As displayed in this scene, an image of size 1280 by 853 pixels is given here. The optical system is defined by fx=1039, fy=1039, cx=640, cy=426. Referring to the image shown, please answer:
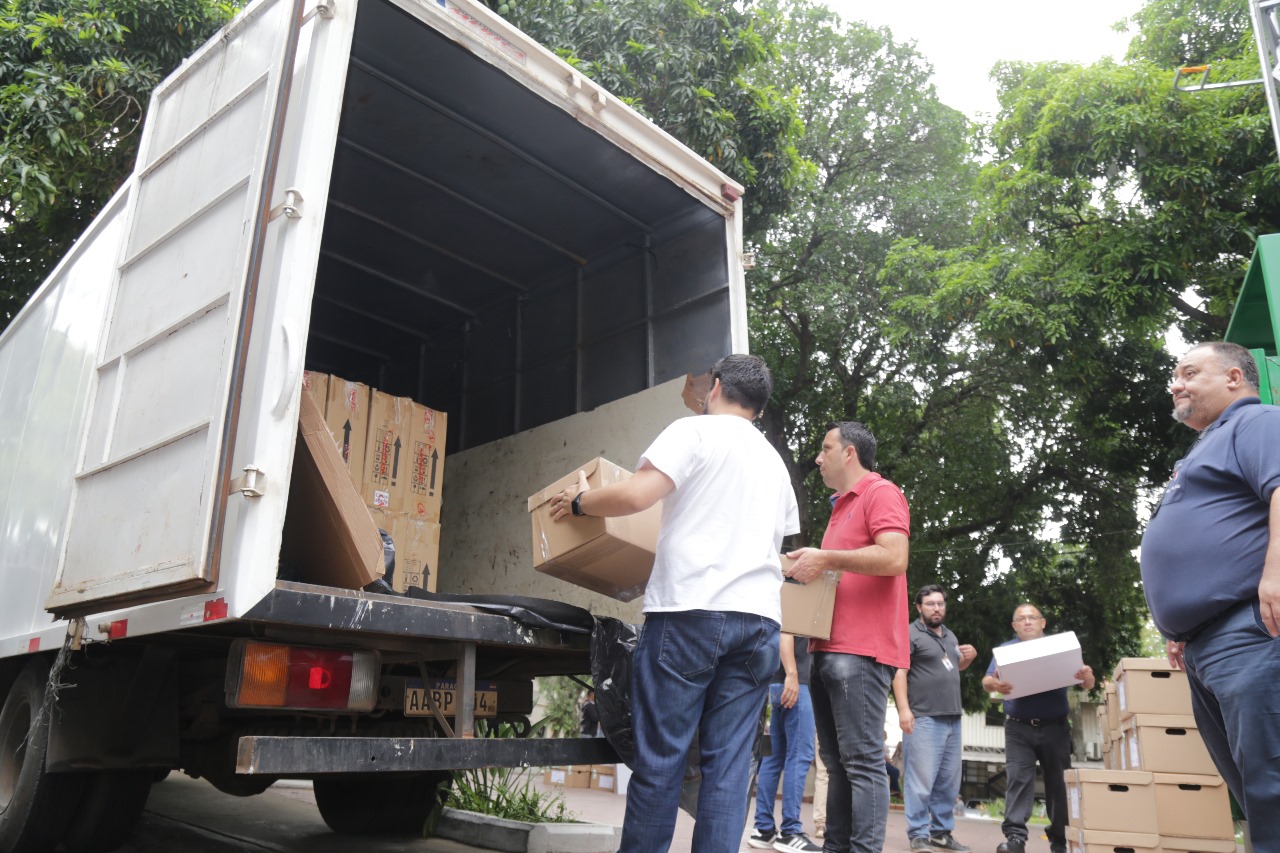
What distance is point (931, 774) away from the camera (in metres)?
6.54

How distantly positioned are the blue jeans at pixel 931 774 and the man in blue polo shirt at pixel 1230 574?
358cm

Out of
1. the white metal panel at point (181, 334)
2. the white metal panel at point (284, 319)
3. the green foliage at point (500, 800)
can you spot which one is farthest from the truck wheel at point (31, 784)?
the green foliage at point (500, 800)

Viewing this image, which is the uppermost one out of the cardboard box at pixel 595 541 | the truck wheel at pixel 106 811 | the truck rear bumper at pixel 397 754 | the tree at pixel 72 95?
the tree at pixel 72 95

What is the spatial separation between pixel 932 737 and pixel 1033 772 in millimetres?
620

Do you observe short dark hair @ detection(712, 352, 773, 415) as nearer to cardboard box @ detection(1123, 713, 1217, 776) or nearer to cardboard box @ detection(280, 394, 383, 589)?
cardboard box @ detection(280, 394, 383, 589)

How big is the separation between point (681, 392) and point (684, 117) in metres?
5.63

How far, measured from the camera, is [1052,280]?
12.0m

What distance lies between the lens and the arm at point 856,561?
358 centimetres

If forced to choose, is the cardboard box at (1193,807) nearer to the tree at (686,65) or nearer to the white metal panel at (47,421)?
the white metal panel at (47,421)

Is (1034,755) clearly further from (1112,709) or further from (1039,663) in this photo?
(1039,663)

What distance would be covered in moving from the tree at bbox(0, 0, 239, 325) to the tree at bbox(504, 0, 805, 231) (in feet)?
9.61

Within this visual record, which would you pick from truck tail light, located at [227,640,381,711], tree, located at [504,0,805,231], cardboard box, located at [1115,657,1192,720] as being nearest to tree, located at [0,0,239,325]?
tree, located at [504,0,805,231]

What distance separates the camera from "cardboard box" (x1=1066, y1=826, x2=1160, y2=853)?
5.14m

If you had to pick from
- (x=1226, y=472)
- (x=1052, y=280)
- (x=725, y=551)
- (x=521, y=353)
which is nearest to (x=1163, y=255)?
(x=1052, y=280)
